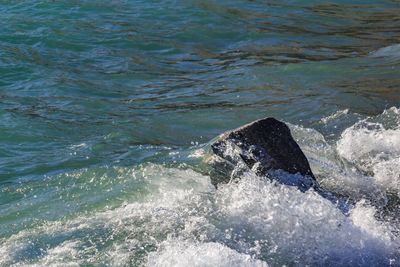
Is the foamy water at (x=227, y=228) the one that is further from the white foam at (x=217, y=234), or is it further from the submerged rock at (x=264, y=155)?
the submerged rock at (x=264, y=155)

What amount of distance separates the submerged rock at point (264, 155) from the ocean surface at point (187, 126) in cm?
18

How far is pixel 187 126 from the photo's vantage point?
966 cm

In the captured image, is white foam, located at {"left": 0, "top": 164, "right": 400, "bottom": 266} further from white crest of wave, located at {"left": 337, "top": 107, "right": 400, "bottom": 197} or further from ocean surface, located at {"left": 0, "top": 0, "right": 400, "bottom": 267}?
white crest of wave, located at {"left": 337, "top": 107, "right": 400, "bottom": 197}

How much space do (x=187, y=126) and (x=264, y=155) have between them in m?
3.11

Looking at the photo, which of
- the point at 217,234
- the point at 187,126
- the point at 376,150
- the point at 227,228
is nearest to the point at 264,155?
the point at 227,228

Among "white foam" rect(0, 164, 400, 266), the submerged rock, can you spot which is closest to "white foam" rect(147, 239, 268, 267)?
"white foam" rect(0, 164, 400, 266)

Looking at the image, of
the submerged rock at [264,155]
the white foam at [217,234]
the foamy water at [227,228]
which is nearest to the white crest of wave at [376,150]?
the foamy water at [227,228]

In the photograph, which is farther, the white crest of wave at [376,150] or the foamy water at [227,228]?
the white crest of wave at [376,150]

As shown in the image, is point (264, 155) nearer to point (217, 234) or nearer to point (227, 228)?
point (227, 228)

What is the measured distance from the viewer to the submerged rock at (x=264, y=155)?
6.58m

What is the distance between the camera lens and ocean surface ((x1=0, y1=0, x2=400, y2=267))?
581 cm

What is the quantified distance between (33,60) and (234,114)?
427 centimetres

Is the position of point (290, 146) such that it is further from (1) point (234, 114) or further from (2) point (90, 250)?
(1) point (234, 114)

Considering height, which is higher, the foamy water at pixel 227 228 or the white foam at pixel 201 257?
the white foam at pixel 201 257
